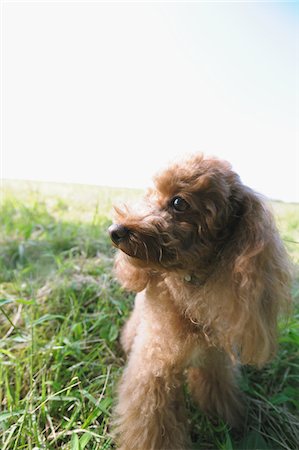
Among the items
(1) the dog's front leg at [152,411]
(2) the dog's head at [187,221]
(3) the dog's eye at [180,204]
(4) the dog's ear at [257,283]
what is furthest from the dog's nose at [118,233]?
(1) the dog's front leg at [152,411]

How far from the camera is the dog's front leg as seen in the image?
5.25ft

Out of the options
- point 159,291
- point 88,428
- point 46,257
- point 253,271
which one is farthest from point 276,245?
point 46,257

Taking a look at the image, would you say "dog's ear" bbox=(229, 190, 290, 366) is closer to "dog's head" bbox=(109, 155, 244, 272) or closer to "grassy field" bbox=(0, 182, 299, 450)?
"dog's head" bbox=(109, 155, 244, 272)

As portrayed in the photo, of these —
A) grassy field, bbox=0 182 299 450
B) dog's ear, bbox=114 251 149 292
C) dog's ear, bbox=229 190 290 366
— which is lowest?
grassy field, bbox=0 182 299 450

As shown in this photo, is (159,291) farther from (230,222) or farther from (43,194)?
(43,194)

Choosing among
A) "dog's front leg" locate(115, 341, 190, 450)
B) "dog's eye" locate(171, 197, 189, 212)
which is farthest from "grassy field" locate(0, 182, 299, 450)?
"dog's eye" locate(171, 197, 189, 212)

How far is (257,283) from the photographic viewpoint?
1.34 metres

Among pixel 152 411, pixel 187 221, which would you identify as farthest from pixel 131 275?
pixel 152 411

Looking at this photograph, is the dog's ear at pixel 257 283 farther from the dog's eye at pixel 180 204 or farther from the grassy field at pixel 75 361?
the grassy field at pixel 75 361

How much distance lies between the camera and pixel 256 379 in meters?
2.07

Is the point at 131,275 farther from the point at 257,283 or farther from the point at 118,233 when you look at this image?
the point at 257,283

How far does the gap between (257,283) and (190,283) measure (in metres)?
0.31

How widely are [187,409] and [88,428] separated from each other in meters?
0.55

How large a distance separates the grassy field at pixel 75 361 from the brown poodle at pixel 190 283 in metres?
0.20
